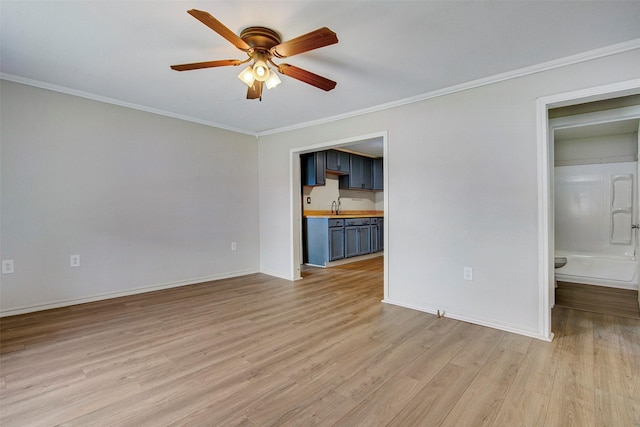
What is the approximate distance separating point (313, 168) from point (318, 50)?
131 inches

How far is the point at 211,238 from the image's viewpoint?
4289 mm

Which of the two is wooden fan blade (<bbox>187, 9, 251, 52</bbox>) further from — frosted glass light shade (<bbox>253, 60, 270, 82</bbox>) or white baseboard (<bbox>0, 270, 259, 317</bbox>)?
white baseboard (<bbox>0, 270, 259, 317</bbox>)

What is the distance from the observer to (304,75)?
2209 millimetres

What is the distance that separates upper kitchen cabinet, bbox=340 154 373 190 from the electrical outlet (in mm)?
5214

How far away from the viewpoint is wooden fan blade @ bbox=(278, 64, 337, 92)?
2121 millimetres

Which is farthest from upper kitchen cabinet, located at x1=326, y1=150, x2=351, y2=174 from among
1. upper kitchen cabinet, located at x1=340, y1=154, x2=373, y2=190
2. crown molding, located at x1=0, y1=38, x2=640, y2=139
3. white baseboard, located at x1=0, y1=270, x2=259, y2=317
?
white baseboard, located at x1=0, y1=270, x2=259, y2=317

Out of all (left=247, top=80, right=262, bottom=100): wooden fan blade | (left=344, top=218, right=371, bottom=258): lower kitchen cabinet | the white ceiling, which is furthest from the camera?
(left=344, top=218, right=371, bottom=258): lower kitchen cabinet

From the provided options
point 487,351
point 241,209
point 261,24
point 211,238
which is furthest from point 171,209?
point 487,351

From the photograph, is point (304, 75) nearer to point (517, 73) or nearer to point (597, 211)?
point (517, 73)

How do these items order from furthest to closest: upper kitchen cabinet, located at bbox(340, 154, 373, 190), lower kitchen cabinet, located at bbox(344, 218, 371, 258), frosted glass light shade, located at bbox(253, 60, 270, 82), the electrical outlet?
1. upper kitchen cabinet, located at bbox(340, 154, 373, 190)
2. lower kitchen cabinet, located at bbox(344, 218, 371, 258)
3. the electrical outlet
4. frosted glass light shade, located at bbox(253, 60, 270, 82)

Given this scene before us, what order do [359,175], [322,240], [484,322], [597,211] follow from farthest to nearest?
[359,175], [322,240], [597,211], [484,322]

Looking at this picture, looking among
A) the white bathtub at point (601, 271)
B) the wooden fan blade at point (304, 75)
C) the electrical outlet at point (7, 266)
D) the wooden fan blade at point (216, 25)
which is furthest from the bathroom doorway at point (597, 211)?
the electrical outlet at point (7, 266)

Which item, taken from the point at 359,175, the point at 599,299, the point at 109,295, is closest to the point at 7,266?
the point at 109,295

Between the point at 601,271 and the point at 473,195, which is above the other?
the point at 473,195
